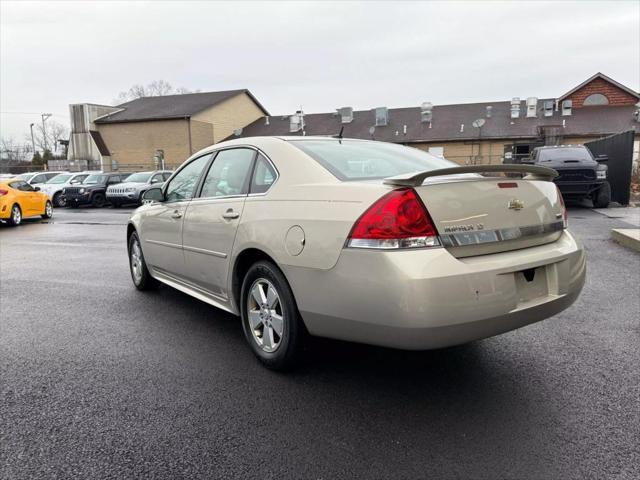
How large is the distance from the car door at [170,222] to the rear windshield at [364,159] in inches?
51.5

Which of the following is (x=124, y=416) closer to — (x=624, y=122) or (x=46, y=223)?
(x=46, y=223)

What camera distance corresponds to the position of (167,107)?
4441 cm

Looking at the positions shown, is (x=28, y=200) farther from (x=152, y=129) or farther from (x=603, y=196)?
(x=152, y=129)

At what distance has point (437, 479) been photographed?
7.35 ft

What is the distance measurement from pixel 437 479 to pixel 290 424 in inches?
33.9

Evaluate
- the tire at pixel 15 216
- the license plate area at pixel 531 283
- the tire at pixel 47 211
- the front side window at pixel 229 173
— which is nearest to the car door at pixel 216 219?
the front side window at pixel 229 173

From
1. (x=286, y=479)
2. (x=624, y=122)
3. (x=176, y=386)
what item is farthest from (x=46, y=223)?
(x=624, y=122)

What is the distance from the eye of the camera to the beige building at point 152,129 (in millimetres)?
41500

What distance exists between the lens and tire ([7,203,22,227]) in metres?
15.3

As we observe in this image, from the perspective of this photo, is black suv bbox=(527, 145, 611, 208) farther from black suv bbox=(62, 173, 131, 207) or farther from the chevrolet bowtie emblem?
black suv bbox=(62, 173, 131, 207)

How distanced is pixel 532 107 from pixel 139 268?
37.1 meters

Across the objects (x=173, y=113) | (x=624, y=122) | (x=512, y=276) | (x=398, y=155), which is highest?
(x=173, y=113)

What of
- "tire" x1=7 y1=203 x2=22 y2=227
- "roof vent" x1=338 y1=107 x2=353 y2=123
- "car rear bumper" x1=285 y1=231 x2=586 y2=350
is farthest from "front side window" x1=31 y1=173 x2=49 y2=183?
"car rear bumper" x1=285 y1=231 x2=586 y2=350

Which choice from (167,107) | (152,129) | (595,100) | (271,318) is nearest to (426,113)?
(595,100)
